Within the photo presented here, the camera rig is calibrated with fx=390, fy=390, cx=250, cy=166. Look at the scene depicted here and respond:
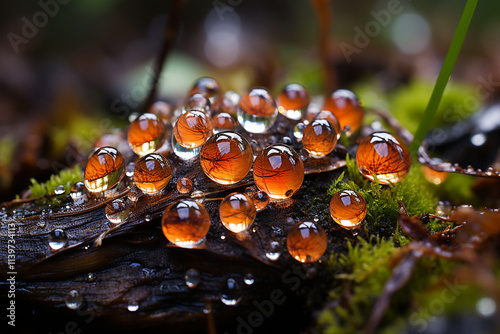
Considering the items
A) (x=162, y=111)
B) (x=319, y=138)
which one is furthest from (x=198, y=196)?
(x=162, y=111)

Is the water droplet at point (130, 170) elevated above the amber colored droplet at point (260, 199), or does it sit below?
above

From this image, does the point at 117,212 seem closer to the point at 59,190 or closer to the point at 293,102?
the point at 59,190

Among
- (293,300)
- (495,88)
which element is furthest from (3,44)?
(495,88)

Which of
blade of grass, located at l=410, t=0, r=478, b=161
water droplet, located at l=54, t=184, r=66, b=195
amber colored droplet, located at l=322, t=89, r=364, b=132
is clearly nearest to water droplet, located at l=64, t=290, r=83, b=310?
water droplet, located at l=54, t=184, r=66, b=195

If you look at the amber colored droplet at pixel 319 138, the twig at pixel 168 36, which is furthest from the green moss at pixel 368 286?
the twig at pixel 168 36

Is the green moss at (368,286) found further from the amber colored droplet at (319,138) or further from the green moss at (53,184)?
the green moss at (53,184)
